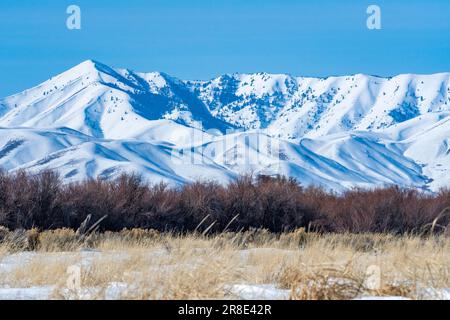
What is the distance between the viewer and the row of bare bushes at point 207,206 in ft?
71.0

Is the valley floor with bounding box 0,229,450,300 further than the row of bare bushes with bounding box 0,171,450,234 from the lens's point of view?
No

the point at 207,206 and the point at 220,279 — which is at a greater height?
the point at 220,279

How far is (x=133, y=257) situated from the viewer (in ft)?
32.8

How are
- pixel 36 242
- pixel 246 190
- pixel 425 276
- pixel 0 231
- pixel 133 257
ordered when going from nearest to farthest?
pixel 425 276
pixel 133 257
pixel 36 242
pixel 0 231
pixel 246 190

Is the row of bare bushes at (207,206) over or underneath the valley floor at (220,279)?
underneath

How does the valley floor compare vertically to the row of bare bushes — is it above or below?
above

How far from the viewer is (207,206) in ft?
82.4

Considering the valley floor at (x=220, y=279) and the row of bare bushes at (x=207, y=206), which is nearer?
the valley floor at (x=220, y=279)

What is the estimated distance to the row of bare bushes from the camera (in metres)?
21.6

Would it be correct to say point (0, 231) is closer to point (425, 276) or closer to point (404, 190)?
point (425, 276)

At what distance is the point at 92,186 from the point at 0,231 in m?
8.36
